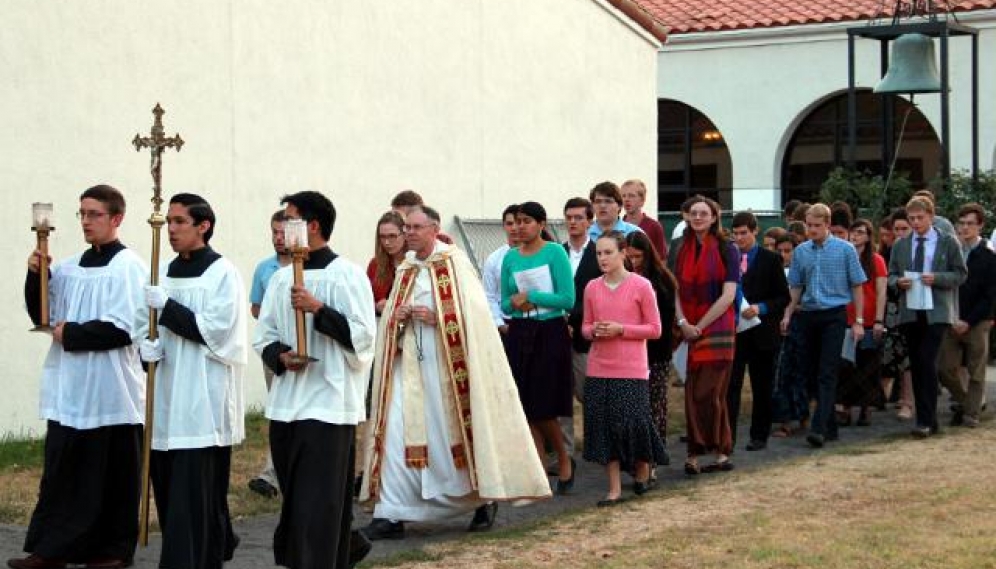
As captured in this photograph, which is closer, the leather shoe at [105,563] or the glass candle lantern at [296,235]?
the glass candle lantern at [296,235]

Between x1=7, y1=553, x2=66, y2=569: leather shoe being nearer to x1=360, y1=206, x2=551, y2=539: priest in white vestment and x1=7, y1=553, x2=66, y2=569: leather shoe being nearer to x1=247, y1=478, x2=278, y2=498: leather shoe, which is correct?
x1=360, y1=206, x2=551, y2=539: priest in white vestment

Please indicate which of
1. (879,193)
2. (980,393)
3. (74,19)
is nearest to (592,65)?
(879,193)

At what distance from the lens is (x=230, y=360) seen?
8672 mm

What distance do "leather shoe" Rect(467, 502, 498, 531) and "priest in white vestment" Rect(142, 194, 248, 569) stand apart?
1.96m

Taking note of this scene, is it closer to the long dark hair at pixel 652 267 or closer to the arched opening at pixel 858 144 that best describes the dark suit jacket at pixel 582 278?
the long dark hair at pixel 652 267

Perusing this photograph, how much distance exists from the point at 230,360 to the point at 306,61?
25.1 ft

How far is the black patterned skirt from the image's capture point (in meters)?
11.4

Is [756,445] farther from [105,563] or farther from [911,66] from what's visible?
[911,66]

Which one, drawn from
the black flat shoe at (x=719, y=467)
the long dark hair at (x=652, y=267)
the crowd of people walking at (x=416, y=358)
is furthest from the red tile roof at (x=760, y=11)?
the long dark hair at (x=652, y=267)

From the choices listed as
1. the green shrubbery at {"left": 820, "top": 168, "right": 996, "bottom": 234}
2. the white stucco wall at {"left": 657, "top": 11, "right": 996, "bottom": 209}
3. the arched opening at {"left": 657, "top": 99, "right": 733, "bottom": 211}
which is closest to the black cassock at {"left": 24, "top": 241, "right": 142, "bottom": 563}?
the green shrubbery at {"left": 820, "top": 168, "right": 996, "bottom": 234}

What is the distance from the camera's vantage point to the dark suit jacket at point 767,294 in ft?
45.3

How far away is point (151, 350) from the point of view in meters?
8.60

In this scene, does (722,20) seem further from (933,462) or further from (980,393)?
(933,462)

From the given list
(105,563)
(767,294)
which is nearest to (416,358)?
(105,563)
